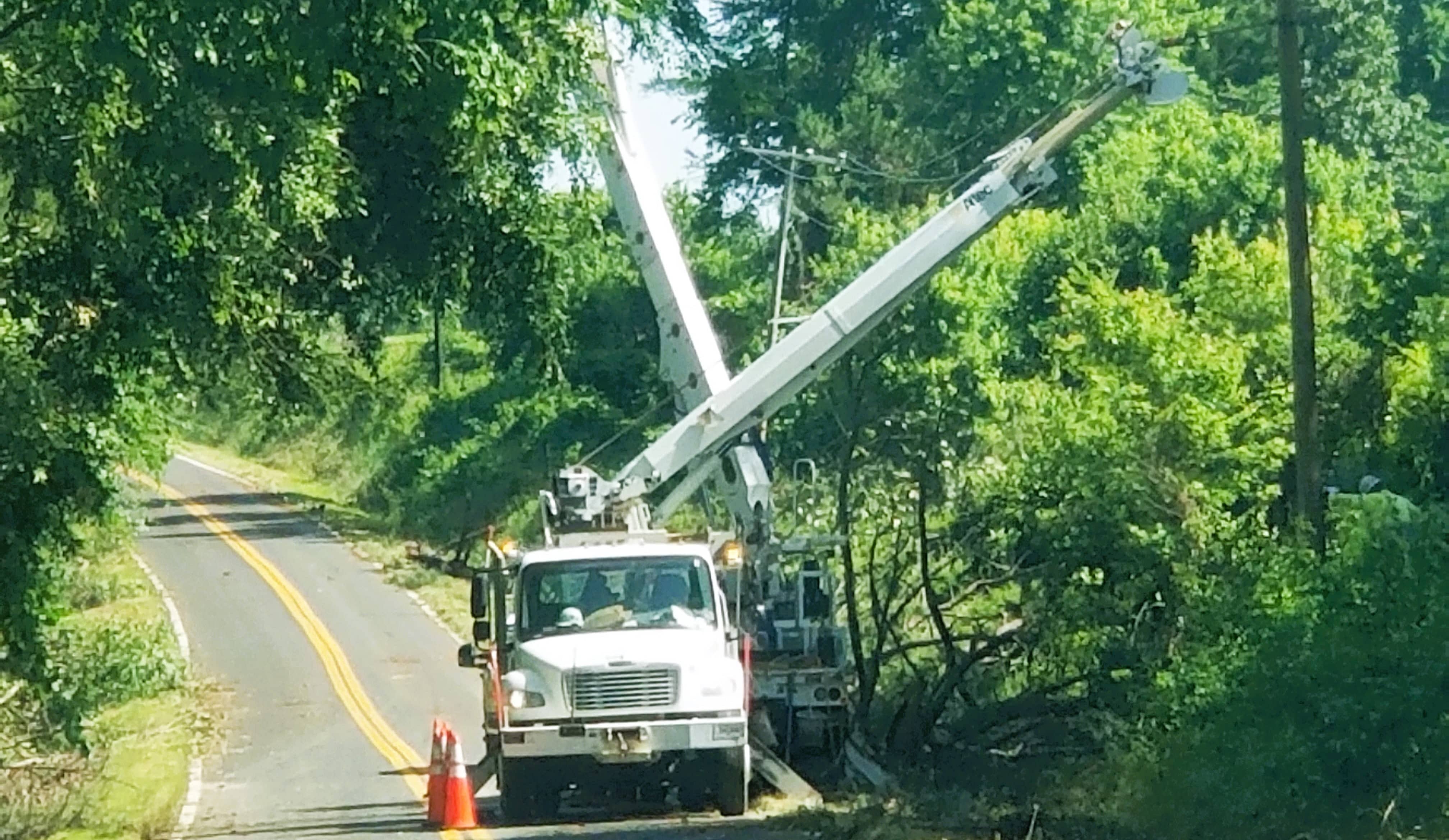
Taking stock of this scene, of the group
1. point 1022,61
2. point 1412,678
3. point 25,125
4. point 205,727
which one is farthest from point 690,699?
point 1022,61

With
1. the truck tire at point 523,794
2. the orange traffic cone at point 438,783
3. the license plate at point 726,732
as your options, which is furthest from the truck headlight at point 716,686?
the orange traffic cone at point 438,783

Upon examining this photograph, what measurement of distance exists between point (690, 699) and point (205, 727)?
19.7m

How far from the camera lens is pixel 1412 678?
1623 cm

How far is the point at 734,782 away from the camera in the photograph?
2106 centimetres

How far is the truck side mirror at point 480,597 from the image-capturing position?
2117cm

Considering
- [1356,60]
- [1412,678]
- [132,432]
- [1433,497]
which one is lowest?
[1412,678]

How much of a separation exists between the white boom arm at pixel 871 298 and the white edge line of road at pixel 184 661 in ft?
18.3

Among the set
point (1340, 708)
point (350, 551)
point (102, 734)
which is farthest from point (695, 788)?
point (350, 551)

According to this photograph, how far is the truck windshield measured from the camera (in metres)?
21.4

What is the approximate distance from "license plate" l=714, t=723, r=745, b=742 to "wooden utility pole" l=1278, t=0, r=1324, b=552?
5.09 m

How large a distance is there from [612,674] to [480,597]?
53.8 inches

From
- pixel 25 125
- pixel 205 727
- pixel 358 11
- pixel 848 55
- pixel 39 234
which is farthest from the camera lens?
pixel 848 55

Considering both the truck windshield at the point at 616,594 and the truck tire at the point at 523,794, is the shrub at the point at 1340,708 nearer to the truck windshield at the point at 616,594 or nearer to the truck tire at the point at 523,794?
the truck windshield at the point at 616,594

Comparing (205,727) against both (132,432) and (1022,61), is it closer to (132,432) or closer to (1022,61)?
(132,432)
